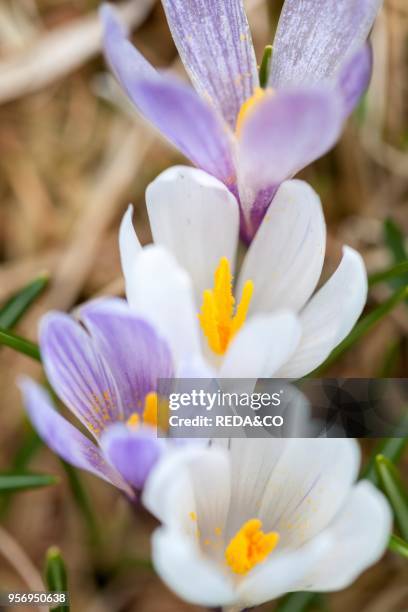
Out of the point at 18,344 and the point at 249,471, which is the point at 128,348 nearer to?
the point at 249,471

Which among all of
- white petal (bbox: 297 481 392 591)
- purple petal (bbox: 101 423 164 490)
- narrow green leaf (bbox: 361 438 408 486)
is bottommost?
narrow green leaf (bbox: 361 438 408 486)

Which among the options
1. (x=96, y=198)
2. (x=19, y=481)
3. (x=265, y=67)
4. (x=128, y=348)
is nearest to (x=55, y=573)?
(x=19, y=481)

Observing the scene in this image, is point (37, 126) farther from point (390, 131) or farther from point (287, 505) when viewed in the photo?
point (287, 505)

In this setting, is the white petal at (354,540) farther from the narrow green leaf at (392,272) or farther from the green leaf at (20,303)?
the green leaf at (20,303)

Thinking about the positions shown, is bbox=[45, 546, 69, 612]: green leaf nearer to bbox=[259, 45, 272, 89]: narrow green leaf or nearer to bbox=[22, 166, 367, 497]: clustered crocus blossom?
bbox=[22, 166, 367, 497]: clustered crocus blossom

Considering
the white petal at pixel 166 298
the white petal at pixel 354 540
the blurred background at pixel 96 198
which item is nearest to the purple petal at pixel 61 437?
the white petal at pixel 166 298

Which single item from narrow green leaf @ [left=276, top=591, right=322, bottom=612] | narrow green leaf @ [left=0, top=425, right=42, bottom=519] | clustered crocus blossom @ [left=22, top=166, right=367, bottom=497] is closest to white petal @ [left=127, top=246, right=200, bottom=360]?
clustered crocus blossom @ [left=22, top=166, right=367, bottom=497]
